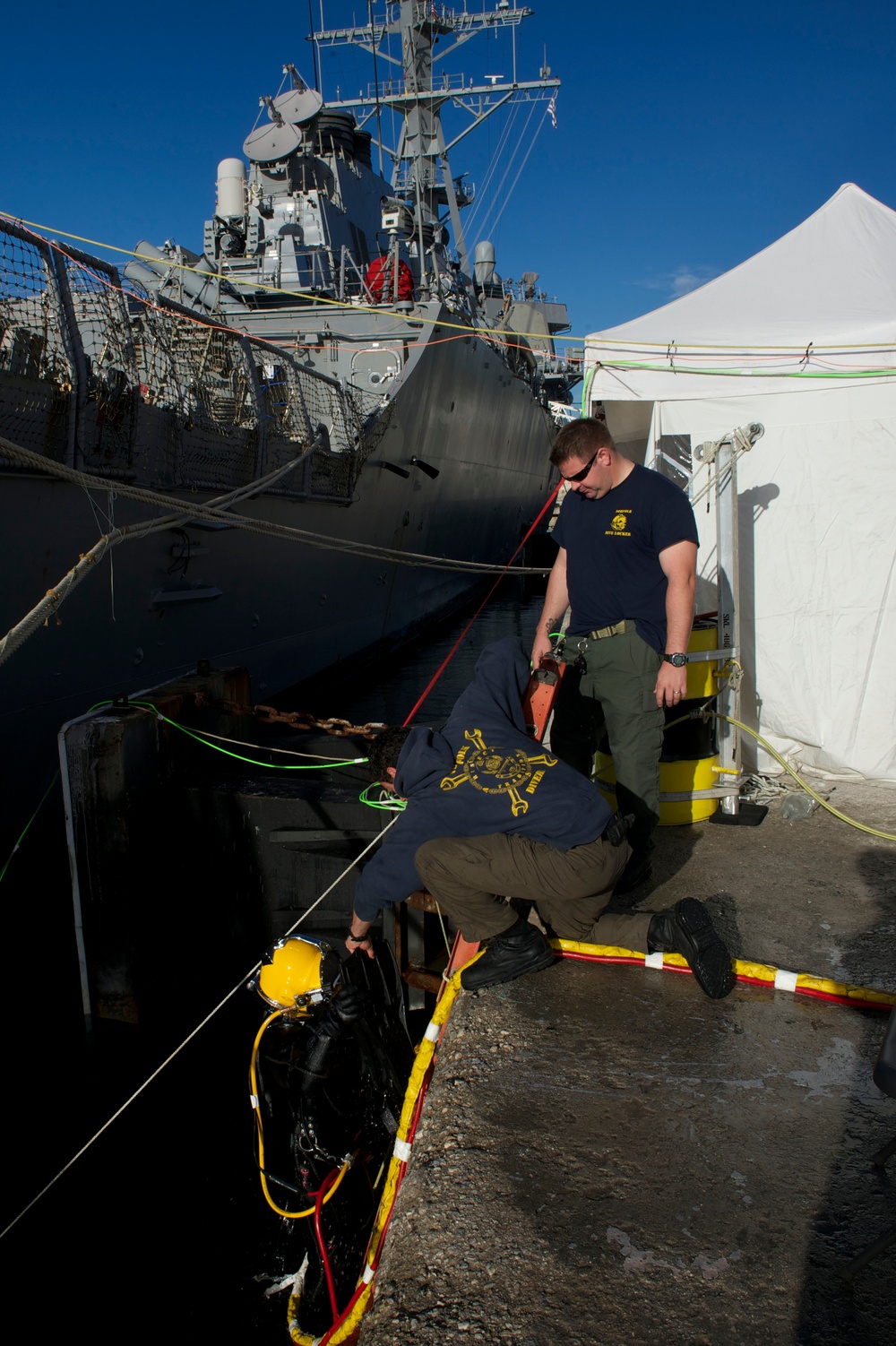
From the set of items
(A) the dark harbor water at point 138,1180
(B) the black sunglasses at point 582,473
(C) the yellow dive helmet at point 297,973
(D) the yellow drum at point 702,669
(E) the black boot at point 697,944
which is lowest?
(A) the dark harbor water at point 138,1180

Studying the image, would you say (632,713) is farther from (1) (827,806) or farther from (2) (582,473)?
(1) (827,806)

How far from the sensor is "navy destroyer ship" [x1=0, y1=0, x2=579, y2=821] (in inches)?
214

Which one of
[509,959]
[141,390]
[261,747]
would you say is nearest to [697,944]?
[509,959]

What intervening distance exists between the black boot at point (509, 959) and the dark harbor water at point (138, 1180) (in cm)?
130

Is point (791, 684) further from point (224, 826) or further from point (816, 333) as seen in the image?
point (224, 826)

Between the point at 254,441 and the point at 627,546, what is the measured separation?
5.43 metres

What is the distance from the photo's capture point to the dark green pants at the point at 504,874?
2.59 meters

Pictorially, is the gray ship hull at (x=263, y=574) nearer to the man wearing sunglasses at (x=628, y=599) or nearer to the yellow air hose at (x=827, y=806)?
the man wearing sunglasses at (x=628, y=599)

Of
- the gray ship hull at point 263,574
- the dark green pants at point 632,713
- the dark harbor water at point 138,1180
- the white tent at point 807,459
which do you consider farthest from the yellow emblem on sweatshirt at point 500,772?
the gray ship hull at point 263,574

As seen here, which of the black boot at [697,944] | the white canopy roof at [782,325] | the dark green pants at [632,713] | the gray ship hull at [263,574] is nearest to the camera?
the black boot at [697,944]

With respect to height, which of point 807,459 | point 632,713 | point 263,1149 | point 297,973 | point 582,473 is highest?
point 807,459

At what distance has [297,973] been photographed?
2.75m

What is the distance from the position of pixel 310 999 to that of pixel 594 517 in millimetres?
2124

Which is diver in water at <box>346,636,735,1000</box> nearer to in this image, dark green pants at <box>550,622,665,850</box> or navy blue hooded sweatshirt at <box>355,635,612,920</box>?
navy blue hooded sweatshirt at <box>355,635,612,920</box>
